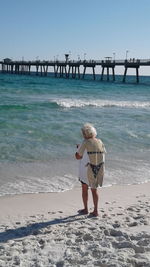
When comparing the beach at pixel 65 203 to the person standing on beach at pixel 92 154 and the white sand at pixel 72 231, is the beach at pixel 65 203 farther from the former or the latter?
the person standing on beach at pixel 92 154

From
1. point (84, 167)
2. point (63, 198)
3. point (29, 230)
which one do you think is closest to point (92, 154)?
point (84, 167)

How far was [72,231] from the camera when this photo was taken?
5383 mm

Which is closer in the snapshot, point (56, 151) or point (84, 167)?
point (84, 167)

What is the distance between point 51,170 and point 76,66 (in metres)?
61.1

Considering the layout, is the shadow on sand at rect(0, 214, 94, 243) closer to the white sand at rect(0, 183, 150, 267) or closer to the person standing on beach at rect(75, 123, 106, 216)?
the white sand at rect(0, 183, 150, 267)

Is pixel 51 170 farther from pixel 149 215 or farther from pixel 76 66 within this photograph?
pixel 76 66

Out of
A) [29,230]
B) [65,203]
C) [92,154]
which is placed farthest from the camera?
[65,203]

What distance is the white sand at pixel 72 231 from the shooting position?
4512mm

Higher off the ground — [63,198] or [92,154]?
[92,154]

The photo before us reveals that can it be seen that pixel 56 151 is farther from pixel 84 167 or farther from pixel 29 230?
pixel 29 230

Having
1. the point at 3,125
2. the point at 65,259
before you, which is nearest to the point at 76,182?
the point at 65,259

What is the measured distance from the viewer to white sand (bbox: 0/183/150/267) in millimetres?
4512

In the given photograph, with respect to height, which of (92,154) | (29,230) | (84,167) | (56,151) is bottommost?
(56,151)

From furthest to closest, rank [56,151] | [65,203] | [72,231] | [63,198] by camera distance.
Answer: [56,151] < [63,198] < [65,203] < [72,231]
